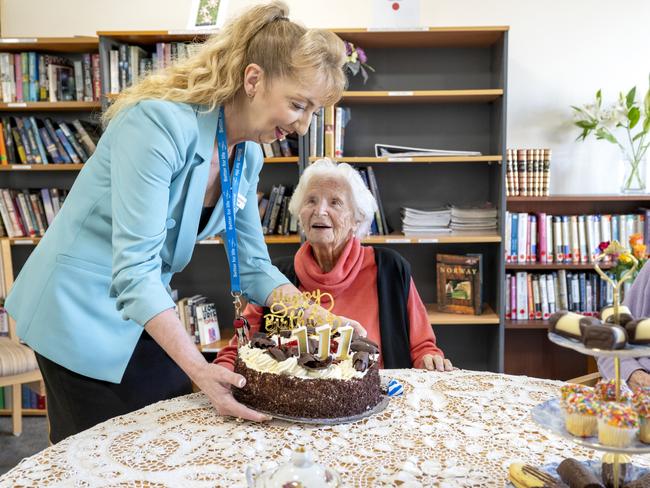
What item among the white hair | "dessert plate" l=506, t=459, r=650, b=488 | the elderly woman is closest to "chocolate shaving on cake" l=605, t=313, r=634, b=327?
"dessert plate" l=506, t=459, r=650, b=488

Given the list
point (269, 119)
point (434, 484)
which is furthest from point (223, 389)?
point (269, 119)

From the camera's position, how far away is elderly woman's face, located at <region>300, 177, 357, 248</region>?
7.91ft

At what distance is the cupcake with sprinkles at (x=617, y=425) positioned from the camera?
92 cm

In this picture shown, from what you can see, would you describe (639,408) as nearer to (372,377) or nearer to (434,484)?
(434,484)

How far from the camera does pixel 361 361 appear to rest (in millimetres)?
1449

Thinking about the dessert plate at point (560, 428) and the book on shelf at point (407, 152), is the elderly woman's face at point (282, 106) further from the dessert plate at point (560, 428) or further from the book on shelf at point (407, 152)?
the book on shelf at point (407, 152)

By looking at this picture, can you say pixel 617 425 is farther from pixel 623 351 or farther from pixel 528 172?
pixel 528 172

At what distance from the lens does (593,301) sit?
381 cm

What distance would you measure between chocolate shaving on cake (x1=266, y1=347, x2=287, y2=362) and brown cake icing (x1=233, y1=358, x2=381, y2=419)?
5cm

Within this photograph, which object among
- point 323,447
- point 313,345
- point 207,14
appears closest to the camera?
point 323,447

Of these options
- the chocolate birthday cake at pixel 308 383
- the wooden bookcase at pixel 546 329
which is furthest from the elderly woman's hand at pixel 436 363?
the wooden bookcase at pixel 546 329

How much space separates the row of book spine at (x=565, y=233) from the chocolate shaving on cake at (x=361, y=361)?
2.45 meters

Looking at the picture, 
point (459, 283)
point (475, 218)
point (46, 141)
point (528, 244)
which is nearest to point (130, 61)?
point (46, 141)

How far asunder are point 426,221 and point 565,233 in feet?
2.46
